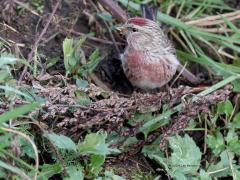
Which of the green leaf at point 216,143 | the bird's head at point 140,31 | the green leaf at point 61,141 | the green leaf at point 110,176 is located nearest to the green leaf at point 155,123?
the green leaf at point 216,143

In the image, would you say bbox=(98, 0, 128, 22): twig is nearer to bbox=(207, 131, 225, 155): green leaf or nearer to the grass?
the grass

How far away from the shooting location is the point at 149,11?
500cm

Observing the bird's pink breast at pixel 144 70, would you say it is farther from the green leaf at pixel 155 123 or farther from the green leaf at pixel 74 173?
the green leaf at pixel 74 173

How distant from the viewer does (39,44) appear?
15.5 feet

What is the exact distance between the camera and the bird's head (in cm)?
488

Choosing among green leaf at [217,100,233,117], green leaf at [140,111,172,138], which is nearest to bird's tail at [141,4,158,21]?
green leaf at [217,100,233,117]

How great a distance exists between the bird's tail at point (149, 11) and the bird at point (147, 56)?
0.06m

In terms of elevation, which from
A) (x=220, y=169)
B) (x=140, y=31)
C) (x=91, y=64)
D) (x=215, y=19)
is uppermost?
(x=215, y=19)

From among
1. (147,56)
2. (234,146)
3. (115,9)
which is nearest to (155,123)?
(234,146)

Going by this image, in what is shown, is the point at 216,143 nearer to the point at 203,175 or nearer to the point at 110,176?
the point at 203,175

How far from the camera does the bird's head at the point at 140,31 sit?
4.88m

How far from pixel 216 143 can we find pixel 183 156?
0.51 meters

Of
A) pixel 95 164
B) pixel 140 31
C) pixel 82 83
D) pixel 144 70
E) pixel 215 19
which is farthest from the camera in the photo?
pixel 215 19

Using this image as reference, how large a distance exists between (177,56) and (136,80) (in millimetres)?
551
